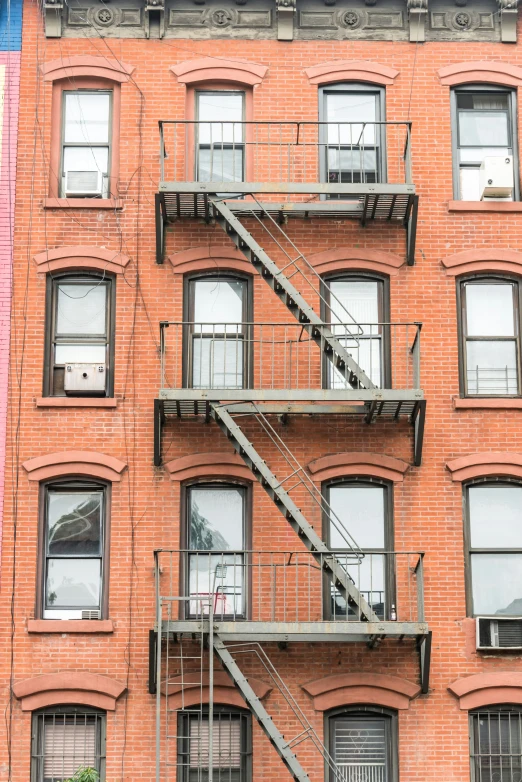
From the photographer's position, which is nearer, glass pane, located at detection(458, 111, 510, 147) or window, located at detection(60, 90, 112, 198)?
window, located at detection(60, 90, 112, 198)

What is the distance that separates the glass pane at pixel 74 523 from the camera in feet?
61.4

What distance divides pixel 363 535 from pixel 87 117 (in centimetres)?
743

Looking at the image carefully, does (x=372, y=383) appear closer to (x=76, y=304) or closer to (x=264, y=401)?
(x=264, y=401)

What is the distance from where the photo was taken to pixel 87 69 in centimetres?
2022

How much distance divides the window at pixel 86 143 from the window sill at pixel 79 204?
0.83ft

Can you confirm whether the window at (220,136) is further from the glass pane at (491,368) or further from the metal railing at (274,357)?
the glass pane at (491,368)

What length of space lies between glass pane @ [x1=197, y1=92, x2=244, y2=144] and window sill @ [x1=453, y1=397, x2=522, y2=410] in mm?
5141

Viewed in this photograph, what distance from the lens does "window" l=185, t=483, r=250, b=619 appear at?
1848cm

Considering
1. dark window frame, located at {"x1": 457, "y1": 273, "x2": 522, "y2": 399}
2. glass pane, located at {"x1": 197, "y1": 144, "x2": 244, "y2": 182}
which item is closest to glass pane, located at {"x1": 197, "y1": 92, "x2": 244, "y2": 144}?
glass pane, located at {"x1": 197, "y1": 144, "x2": 244, "y2": 182}

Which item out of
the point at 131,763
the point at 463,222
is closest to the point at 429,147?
the point at 463,222

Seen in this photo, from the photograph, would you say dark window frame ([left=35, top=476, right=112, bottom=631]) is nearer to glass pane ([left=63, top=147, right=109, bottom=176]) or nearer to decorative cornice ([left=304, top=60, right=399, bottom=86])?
glass pane ([left=63, top=147, right=109, bottom=176])

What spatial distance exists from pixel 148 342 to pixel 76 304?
1.23 meters

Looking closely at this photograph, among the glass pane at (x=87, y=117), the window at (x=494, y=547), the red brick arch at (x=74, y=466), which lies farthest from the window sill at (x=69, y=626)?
the glass pane at (x=87, y=117)

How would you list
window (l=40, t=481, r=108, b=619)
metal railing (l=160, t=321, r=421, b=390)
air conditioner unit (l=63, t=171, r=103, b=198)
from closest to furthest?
window (l=40, t=481, r=108, b=619) < metal railing (l=160, t=321, r=421, b=390) < air conditioner unit (l=63, t=171, r=103, b=198)
